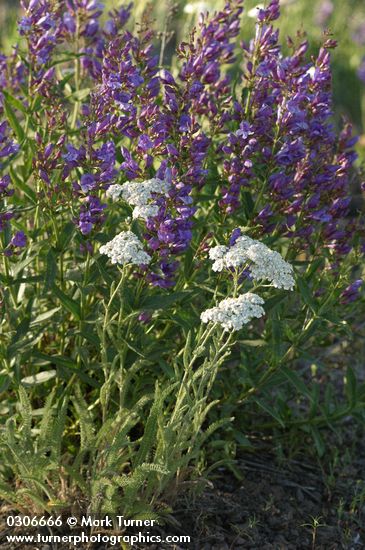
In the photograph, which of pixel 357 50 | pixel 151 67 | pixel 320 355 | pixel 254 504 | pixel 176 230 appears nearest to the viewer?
pixel 176 230

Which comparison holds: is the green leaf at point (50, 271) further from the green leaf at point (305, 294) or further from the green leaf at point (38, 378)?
the green leaf at point (305, 294)

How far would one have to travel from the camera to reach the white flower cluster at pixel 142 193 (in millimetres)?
2516

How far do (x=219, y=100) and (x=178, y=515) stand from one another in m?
1.76

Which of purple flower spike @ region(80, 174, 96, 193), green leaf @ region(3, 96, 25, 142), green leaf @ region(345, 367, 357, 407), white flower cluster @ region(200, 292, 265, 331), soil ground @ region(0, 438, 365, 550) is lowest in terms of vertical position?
soil ground @ region(0, 438, 365, 550)

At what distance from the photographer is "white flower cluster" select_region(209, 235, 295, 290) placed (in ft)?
8.11

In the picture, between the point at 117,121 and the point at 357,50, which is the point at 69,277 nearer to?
the point at 117,121

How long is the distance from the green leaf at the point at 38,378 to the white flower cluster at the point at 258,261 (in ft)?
3.26

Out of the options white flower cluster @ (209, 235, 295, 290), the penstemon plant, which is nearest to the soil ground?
the penstemon plant

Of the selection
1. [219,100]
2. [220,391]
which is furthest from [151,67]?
[220,391]

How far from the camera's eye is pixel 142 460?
111 inches

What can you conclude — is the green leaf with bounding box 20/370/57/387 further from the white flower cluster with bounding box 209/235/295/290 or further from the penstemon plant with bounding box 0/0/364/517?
the white flower cluster with bounding box 209/235/295/290

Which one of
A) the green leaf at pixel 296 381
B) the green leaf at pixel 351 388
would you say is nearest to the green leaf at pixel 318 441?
the green leaf at pixel 351 388

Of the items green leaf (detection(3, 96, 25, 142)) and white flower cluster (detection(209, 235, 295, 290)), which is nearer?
white flower cluster (detection(209, 235, 295, 290))

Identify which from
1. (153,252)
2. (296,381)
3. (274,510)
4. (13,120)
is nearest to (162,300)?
(153,252)
